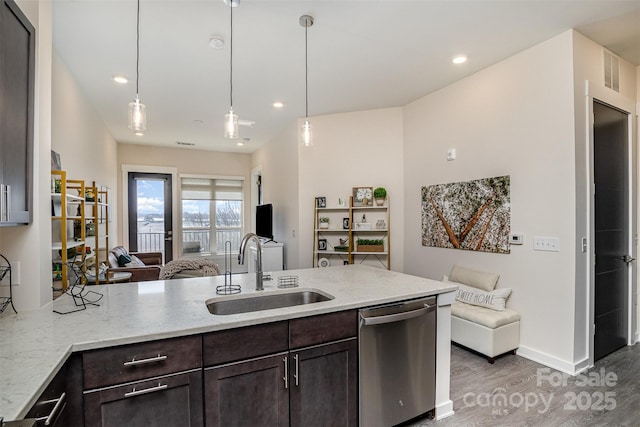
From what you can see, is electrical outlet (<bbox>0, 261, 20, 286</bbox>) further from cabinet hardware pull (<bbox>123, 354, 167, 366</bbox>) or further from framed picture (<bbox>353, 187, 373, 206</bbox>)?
framed picture (<bbox>353, 187, 373, 206</bbox>)

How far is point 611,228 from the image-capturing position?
2.98 metres

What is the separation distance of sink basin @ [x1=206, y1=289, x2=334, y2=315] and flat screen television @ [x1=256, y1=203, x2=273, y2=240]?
3776mm

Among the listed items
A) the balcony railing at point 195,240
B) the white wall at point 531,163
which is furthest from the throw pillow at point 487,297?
the balcony railing at point 195,240

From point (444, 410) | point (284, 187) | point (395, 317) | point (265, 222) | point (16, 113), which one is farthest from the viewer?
point (265, 222)

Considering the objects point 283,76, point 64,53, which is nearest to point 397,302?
point 283,76

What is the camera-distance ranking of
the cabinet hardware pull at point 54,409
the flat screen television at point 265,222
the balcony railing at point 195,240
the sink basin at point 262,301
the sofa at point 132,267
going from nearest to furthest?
the cabinet hardware pull at point 54,409
the sink basin at point 262,301
the sofa at point 132,267
the flat screen television at point 265,222
the balcony railing at point 195,240

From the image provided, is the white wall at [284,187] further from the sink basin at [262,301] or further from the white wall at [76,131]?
the sink basin at [262,301]

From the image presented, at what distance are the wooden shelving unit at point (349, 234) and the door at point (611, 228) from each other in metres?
2.25

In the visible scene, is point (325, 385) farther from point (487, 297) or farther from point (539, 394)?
point (487, 297)

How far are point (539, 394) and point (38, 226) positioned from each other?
3460mm

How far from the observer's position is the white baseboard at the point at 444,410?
6.68 ft

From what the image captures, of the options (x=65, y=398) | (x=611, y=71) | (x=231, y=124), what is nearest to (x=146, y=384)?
(x=65, y=398)

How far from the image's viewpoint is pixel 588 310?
107 inches

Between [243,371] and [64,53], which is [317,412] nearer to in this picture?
[243,371]
